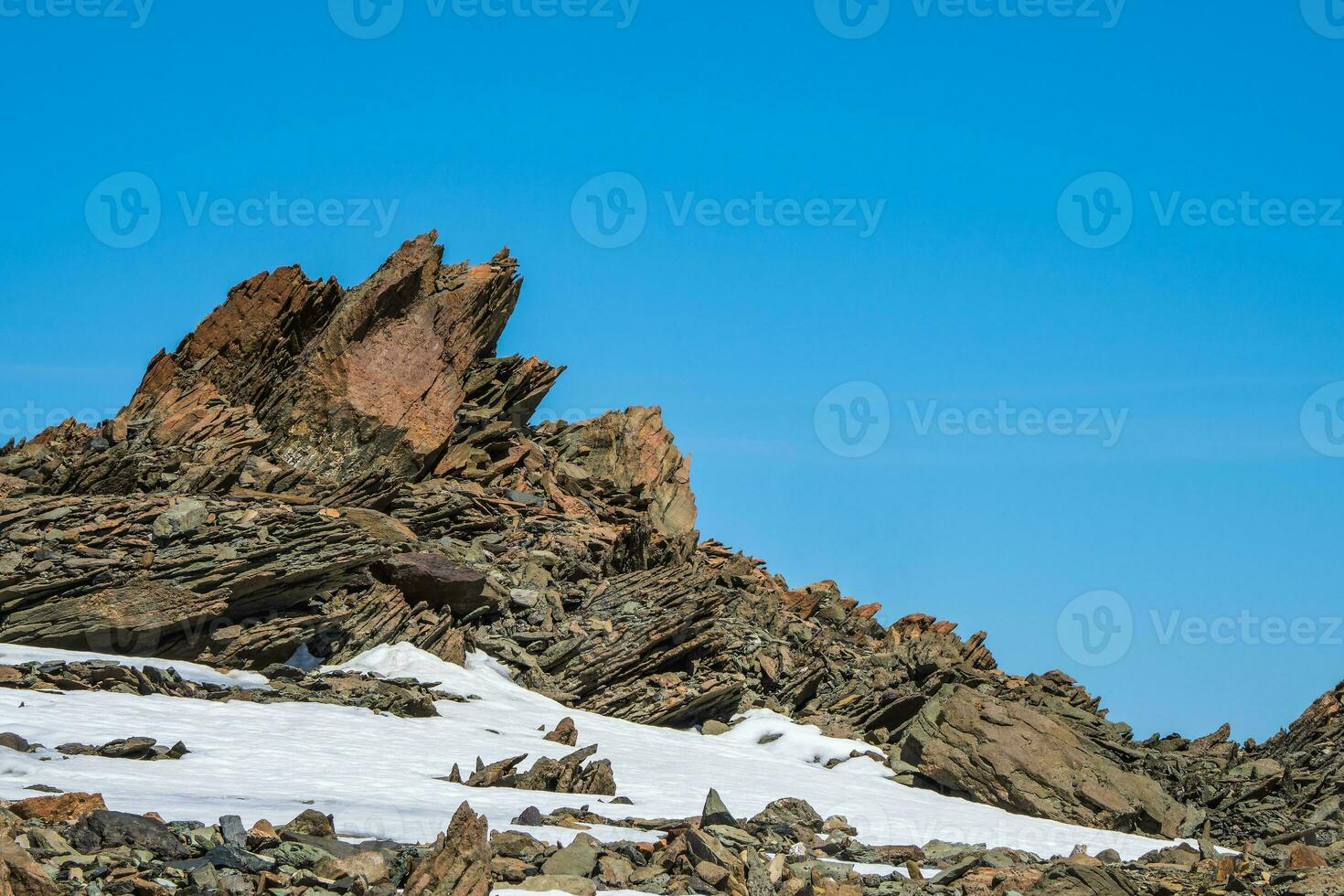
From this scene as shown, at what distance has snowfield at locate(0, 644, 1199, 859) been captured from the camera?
48.9 feet

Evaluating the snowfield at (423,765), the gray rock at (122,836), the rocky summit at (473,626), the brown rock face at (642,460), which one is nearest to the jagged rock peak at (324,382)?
the rocky summit at (473,626)

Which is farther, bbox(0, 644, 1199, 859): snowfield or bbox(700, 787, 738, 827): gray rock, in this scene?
bbox(700, 787, 738, 827): gray rock

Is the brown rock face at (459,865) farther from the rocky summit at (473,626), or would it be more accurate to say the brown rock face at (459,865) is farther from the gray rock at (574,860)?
the gray rock at (574,860)

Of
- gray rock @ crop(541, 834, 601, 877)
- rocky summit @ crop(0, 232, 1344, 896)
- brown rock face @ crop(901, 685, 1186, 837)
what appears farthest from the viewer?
brown rock face @ crop(901, 685, 1186, 837)

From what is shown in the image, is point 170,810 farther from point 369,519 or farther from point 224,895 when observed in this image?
point 369,519

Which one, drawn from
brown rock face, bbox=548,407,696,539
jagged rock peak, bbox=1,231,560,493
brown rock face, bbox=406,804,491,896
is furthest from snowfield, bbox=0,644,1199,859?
brown rock face, bbox=548,407,696,539

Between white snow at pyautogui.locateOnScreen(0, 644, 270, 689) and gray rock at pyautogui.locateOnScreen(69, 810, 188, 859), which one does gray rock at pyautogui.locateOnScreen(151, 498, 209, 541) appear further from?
gray rock at pyautogui.locateOnScreen(69, 810, 188, 859)

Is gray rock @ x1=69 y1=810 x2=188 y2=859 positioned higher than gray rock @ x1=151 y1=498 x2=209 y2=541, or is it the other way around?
gray rock @ x1=151 y1=498 x2=209 y2=541

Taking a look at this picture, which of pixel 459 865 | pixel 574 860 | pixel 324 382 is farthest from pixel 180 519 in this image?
pixel 459 865

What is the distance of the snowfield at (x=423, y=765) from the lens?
586 inches

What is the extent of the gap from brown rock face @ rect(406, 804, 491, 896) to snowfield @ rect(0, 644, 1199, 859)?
1.93 meters

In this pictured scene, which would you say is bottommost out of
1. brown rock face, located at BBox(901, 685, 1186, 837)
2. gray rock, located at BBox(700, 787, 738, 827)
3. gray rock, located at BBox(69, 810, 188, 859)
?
gray rock, located at BBox(69, 810, 188, 859)

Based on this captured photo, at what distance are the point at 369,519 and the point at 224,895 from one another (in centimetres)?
2227

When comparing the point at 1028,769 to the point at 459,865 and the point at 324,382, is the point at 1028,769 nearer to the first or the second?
the point at 459,865
